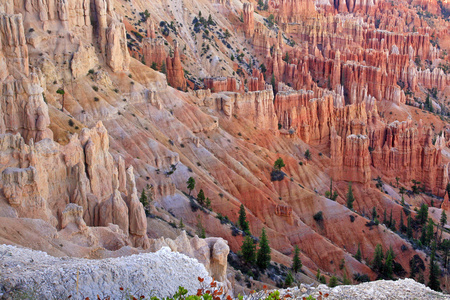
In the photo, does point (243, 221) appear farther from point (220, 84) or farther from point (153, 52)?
point (153, 52)

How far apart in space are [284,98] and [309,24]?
68866mm

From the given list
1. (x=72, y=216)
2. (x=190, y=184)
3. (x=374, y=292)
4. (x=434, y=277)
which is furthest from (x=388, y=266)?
(x=374, y=292)

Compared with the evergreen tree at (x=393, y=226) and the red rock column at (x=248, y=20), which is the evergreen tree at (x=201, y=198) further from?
the red rock column at (x=248, y=20)

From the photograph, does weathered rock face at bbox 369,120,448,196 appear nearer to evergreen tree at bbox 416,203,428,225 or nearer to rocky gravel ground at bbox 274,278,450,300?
evergreen tree at bbox 416,203,428,225

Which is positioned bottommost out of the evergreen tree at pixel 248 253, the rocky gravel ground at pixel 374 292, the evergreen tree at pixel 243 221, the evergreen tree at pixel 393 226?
the evergreen tree at pixel 393 226

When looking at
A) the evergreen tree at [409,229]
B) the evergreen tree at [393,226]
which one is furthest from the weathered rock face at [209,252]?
the evergreen tree at [393,226]

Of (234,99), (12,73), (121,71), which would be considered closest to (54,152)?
(12,73)

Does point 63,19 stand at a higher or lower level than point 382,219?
higher

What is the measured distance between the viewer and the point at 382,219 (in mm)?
71312

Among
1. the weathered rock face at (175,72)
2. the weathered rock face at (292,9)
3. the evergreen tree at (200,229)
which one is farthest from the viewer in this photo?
the weathered rock face at (292,9)

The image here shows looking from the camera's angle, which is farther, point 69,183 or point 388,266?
point 388,266

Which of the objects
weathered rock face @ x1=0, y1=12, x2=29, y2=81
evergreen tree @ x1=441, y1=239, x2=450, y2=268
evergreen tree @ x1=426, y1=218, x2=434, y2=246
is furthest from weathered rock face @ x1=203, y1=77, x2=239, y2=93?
weathered rock face @ x1=0, y1=12, x2=29, y2=81

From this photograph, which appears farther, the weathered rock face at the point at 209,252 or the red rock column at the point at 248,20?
the red rock column at the point at 248,20

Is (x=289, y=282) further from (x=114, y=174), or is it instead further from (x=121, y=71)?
(x=121, y=71)
